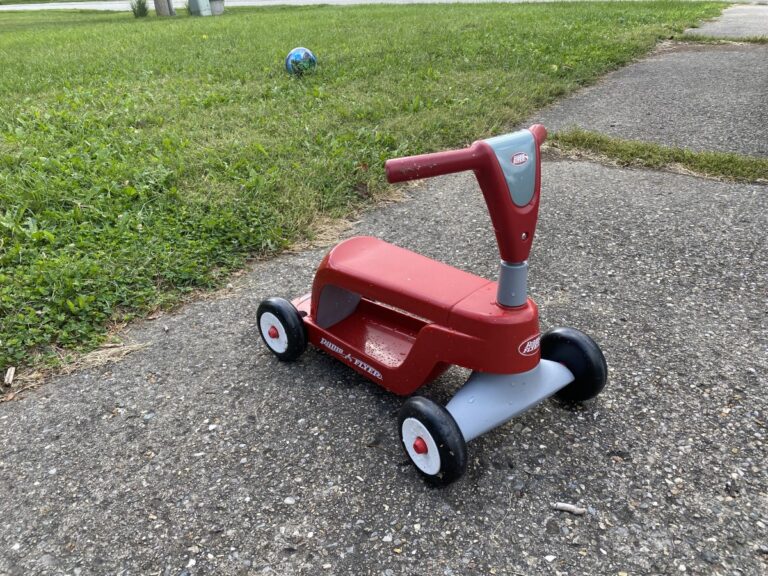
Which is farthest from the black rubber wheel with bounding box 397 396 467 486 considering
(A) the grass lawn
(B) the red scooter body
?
(A) the grass lawn

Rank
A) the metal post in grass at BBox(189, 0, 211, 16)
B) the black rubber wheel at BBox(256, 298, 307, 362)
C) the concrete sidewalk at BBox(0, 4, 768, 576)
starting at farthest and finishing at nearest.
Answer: the metal post in grass at BBox(189, 0, 211, 16), the black rubber wheel at BBox(256, 298, 307, 362), the concrete sidewalk at BBox(0, 4, 768, 576)

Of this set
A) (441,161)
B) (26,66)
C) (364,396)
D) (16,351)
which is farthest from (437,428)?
(26,66)

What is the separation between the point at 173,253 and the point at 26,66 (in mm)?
6044

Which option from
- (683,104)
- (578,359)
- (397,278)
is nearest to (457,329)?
(397,278)

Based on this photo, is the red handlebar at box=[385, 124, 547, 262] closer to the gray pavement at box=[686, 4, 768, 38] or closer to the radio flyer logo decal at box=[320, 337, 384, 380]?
the radio flyer logo decal at box=[320, 337, 384, 380]

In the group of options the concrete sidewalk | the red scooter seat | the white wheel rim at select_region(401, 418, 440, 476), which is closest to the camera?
the concrete sidewalk

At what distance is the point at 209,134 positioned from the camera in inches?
184

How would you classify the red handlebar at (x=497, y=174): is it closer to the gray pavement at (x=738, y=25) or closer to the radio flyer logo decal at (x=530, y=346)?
the radio flyer logo decal at (x=530, y=346)

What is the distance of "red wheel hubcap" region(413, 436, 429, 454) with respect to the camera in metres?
1.86

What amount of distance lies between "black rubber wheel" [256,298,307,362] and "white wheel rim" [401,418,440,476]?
26.7 inches

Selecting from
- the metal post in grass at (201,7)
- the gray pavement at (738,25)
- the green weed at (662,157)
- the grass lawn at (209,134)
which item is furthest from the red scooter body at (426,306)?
the metal post in grass at (201,7)

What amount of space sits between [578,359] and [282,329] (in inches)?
42.6

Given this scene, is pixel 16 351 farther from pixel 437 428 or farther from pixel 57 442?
pixel 437 428

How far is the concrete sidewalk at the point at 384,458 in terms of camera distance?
1718 millimetres
